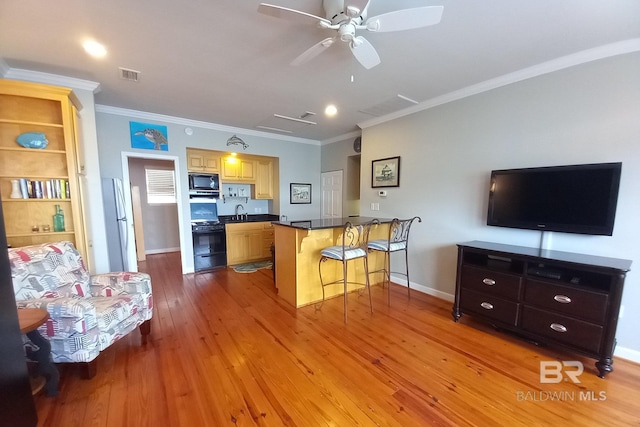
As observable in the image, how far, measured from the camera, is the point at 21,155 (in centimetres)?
243

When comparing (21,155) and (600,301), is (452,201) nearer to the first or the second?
(600,301)

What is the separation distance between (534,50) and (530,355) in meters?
2.68

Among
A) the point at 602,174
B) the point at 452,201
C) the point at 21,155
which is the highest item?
the point at 21,155

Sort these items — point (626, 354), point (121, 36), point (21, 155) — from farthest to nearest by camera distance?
point (21, 155)
point (626, 354)
point (121, 36)

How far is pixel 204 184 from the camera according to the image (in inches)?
184

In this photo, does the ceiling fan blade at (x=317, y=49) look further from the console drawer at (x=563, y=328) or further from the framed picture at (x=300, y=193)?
the framed picture at (x=300, y=193)

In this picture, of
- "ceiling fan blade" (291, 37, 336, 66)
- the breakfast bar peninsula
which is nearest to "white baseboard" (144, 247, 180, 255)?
the breakfast bar peninsula

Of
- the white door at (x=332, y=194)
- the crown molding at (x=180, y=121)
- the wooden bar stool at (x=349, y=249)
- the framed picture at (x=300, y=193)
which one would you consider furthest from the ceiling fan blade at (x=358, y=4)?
the framed picture at (x=300, y=193)

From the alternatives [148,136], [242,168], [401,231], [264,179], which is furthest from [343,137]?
[148,136]

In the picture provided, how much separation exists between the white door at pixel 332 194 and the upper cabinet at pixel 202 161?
236 centimetres

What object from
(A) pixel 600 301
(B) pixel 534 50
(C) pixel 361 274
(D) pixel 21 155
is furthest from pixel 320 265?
(D) pixel 21 155

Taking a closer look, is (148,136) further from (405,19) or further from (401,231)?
(401,231)

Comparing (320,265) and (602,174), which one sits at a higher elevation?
(602,174)

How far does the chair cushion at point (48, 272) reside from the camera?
1851 mm
